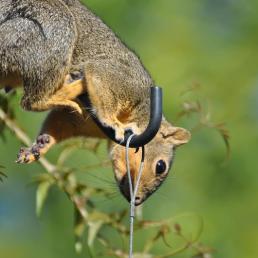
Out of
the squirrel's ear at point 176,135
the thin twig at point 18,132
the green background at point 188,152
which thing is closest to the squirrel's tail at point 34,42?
the thin twig at point 18,132

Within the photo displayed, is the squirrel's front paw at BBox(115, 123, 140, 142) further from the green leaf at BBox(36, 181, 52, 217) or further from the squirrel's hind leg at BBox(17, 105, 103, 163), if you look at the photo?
the green leaf at BBox(36, 181, 52, 217)

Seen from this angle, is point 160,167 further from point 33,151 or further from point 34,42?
point 34,42

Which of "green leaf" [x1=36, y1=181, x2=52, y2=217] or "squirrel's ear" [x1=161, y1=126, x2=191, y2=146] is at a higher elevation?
"squirrel's ear" [x1=161, y1=126, x2=191, y2=146]

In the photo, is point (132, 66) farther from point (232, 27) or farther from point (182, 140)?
point (232, 27)

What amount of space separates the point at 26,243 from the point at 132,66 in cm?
336

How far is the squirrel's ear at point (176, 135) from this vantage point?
17.3 feet

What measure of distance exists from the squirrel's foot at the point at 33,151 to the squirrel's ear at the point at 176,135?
62 centimetres

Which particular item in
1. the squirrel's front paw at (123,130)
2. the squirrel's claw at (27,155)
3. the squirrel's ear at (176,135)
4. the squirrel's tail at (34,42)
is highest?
the squirrel's tail at (34,42)

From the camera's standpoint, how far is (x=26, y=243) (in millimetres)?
8203

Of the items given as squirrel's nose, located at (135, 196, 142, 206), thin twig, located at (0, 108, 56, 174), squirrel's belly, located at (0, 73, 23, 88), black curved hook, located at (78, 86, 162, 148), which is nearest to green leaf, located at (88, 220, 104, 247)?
squirrel's nose, located at (135, 196, 142, 206)

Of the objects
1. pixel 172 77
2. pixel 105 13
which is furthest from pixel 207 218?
pixel 105 13

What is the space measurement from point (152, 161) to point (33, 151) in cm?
68

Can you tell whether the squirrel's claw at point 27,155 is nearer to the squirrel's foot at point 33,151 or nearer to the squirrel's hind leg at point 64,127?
the squirrel's foot at point 33,151

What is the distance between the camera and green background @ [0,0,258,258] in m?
7.84
